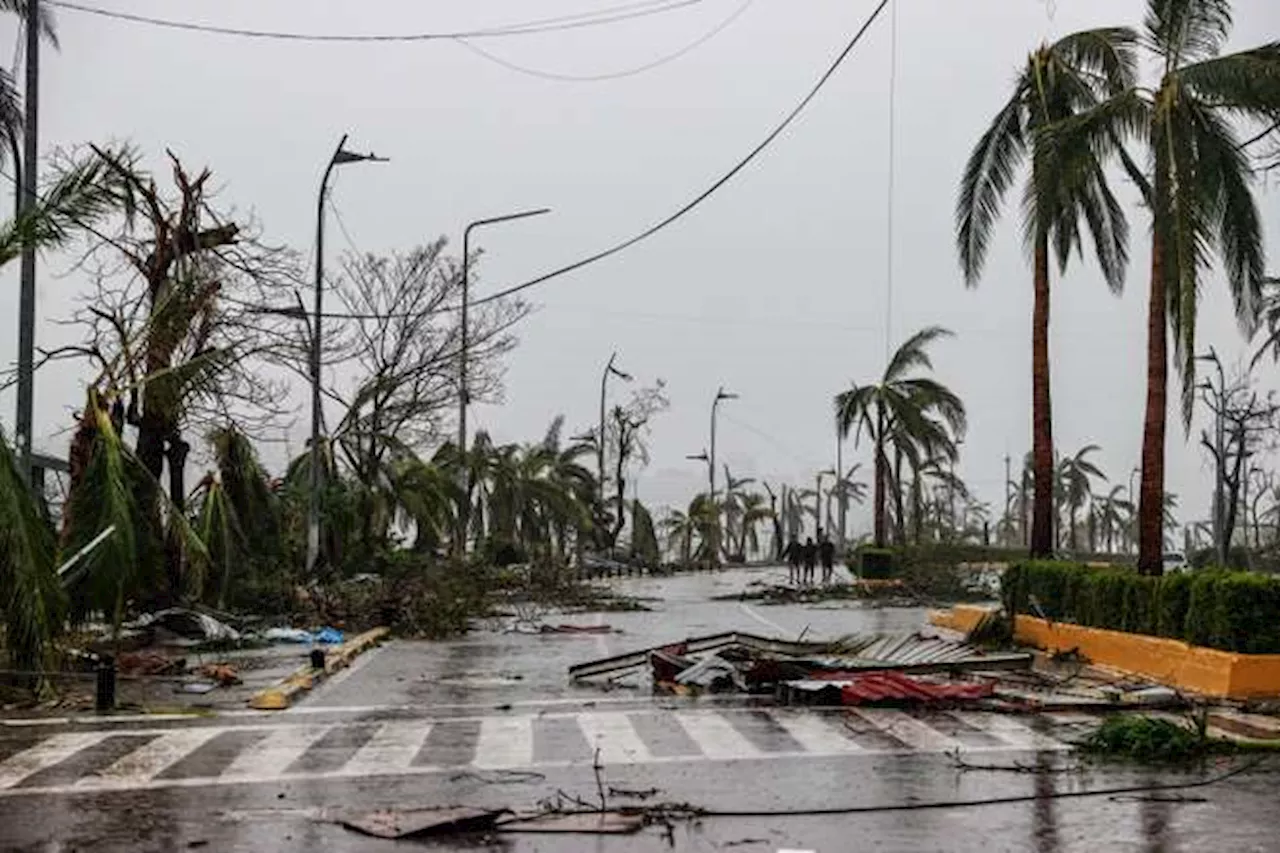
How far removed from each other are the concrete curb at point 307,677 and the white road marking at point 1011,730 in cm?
756

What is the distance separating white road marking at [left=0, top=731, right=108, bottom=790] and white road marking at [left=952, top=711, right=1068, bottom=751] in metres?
8.29

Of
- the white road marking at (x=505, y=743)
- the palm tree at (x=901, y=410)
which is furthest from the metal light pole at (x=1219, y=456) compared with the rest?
the white road marking at (x=505, y=743)

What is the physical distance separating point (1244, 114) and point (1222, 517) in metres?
27.8

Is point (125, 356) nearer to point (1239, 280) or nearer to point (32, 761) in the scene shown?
point (32, 761)

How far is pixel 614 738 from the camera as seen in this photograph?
13.4m

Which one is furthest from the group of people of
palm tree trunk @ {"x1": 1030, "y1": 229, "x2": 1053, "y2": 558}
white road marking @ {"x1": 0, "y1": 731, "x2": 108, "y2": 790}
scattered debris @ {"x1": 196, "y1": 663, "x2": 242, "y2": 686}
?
white road marking @ {"x1": 0, "y1": 731, "x2": 108, "y2": 790}

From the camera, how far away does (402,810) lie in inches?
379

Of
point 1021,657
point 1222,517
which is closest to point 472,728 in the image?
point 1021,657

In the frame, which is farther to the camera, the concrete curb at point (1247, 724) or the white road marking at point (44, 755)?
the concrete curb at point (1247, 724)

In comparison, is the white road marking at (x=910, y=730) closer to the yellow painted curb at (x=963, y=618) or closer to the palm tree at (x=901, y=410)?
the yellow painted curb at (x=963, y=618)

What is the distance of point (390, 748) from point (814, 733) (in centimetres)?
399

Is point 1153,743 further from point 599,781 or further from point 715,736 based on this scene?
point 599,781

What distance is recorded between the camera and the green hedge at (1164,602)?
15.7 meters

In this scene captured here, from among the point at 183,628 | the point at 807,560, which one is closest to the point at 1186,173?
the point at 183,628
